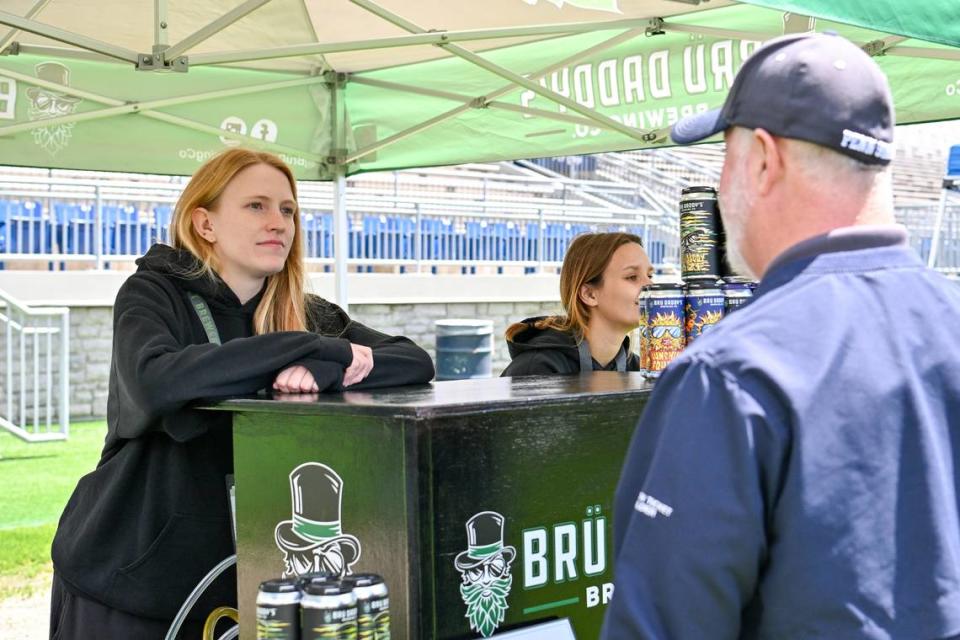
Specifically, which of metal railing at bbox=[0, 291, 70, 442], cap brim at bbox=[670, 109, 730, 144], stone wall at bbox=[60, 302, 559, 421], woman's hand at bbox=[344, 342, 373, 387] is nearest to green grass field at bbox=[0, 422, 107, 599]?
metal railing at bbox=[0, 291, 70, 442]

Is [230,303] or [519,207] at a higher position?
[519,207]

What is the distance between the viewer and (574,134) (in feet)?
19.0

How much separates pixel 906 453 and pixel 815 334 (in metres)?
0.17

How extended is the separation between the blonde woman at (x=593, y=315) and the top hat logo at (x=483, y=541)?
5.06 feet

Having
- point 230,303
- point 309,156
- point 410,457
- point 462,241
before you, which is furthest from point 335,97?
point 462,241

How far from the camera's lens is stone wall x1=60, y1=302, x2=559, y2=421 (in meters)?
13.5

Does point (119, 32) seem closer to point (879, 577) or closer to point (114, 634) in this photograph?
point (114, 634)

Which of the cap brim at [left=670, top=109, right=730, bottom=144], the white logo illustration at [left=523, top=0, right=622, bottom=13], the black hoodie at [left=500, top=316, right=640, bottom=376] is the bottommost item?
the black hoodie at [left=500, top=316, right=640, bottom=376]

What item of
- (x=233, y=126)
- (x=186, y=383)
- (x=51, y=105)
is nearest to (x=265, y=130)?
(x=233, y=126)

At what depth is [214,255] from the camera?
2.89 m

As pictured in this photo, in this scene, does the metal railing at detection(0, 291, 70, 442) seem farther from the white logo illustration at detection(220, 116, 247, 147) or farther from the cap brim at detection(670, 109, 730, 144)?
the cap brim at detection(670, 109, 730, 144)

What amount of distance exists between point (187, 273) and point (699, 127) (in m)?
1.60

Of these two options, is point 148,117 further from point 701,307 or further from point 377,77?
point 701,307

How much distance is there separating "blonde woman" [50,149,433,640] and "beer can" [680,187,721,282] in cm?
66
